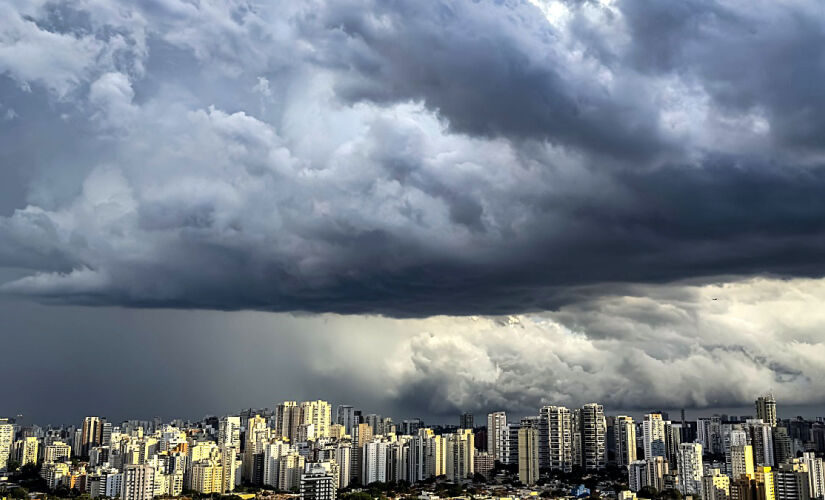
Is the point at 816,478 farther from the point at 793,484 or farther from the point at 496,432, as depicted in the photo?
the point at 496,432

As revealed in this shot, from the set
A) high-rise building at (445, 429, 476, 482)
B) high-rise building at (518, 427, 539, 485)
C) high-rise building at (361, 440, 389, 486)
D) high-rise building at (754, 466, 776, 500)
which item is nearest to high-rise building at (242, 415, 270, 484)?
high-rise building at (361, 440, 389, 486)

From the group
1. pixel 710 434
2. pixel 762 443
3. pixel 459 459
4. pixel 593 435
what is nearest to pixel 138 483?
pixel 459 459

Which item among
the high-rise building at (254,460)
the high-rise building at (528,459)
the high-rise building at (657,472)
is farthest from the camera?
the high-rise building at (528,459)

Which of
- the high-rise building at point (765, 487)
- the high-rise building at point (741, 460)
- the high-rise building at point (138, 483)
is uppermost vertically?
the high-rise building at point (741, 460)

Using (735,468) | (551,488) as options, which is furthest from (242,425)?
(735,468)

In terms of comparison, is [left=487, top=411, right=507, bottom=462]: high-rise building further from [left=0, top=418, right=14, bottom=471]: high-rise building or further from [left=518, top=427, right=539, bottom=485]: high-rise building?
[left=0, top=418, right=14, bottom=471]: high-rise building

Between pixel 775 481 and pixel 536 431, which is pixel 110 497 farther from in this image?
pixel 775 481

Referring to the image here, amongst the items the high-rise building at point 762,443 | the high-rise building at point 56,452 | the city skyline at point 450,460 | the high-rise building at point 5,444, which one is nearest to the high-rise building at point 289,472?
the city skyline at point 450,460

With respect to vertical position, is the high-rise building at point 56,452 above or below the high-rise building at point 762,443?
below

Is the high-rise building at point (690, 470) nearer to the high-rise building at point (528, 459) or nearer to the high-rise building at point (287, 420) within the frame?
the high-rise building at point (528, 459)
